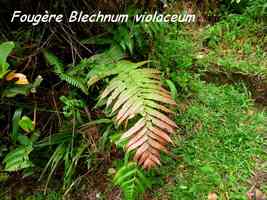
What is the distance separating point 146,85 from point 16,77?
3.32ft

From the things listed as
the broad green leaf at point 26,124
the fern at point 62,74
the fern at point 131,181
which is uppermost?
the fern at point 62,74

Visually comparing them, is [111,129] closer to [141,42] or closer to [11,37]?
[141,42]

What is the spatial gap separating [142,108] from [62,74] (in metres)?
0.80

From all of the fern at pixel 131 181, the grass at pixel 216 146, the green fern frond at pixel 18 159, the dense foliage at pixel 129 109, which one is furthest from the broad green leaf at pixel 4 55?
the grass at pixel 216 146

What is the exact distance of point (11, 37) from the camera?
Answer: 3.30 m

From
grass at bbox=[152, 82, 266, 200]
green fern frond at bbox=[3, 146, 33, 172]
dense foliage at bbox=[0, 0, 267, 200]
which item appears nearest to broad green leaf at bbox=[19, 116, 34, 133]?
dense foliage at bbox=[0, 0, 267, 200]

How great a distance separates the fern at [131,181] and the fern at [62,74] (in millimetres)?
693

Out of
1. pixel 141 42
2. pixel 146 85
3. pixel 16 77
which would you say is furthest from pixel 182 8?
pixel 16 77

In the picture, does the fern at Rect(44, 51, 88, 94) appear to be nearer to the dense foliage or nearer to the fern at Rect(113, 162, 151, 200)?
the dense foliage

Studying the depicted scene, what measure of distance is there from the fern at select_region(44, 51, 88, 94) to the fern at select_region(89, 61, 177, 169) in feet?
0.42

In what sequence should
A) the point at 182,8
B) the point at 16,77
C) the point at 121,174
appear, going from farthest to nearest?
the point at 182,8 < the point at 16,77 < the point at 121,174

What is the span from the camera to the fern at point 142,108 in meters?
2.33

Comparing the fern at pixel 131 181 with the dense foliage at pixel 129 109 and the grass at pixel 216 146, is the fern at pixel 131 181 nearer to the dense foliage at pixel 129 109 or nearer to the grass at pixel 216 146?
the dense foliage at pixel 129 109

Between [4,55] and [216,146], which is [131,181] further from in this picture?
[4,55]
